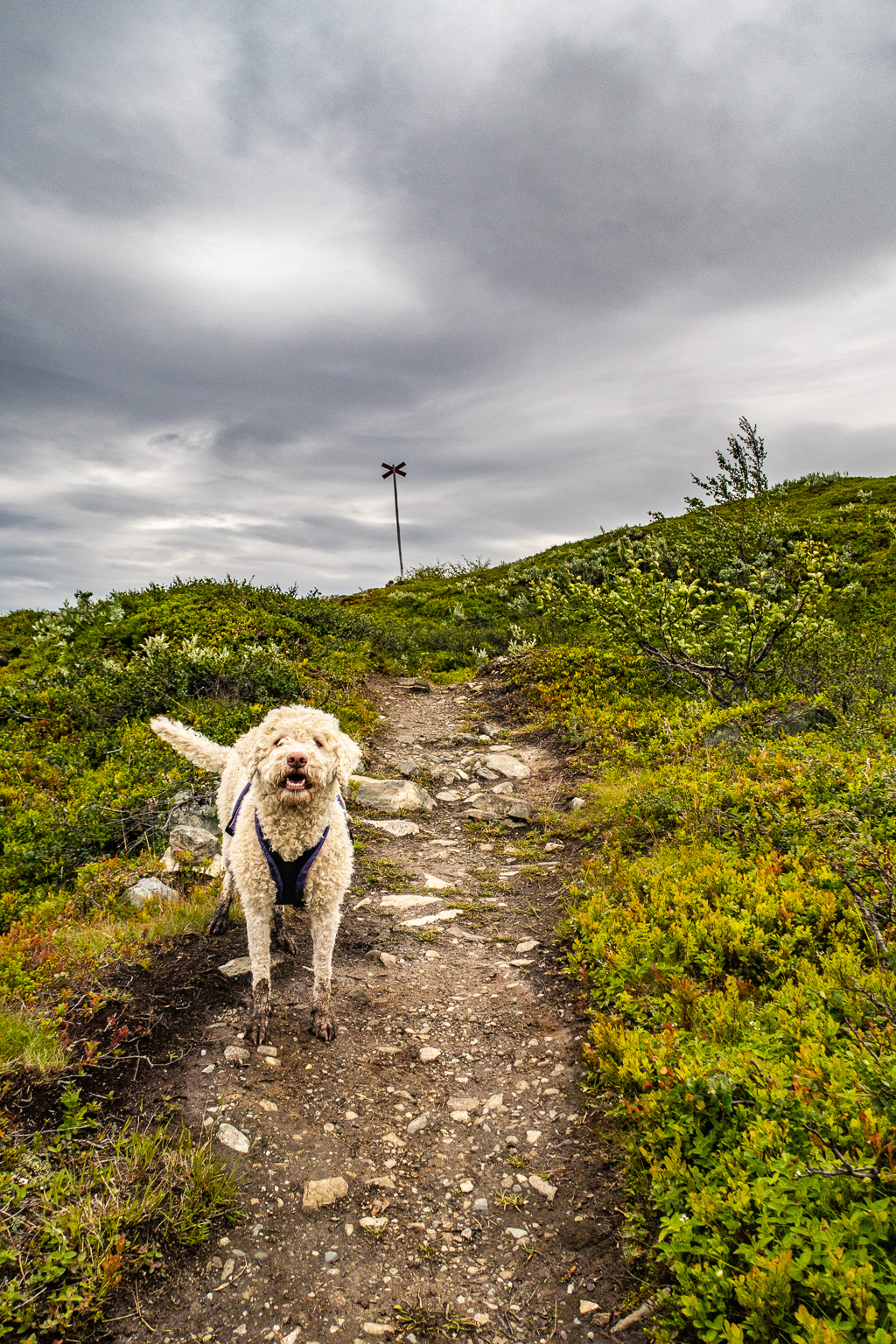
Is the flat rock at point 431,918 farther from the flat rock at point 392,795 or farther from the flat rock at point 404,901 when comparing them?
the flat rock at point 392,795

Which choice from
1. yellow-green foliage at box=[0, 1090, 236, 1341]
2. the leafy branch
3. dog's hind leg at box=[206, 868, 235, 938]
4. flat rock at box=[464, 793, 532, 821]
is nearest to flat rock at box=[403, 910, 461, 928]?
dog's hind leg at box=[206, 868, 235, 938]

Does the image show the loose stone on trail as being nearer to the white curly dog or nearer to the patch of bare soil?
the patch of bare soil

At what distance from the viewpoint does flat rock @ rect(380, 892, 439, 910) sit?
7316 mm

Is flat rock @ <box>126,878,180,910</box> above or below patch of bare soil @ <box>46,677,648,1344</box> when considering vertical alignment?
above

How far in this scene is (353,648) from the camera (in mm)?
17625

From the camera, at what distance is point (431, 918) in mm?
7062

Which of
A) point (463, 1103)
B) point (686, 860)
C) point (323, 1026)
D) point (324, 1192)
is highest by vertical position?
point (686, 860)

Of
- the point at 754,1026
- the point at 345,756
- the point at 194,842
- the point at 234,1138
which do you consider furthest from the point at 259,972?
the point at 754,1026

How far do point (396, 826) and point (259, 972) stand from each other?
4.71 m

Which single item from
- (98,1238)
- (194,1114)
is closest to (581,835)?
(194,1114)

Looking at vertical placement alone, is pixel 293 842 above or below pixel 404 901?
above

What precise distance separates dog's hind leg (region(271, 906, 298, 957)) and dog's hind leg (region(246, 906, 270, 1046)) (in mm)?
1122

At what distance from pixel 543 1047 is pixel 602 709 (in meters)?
8.19

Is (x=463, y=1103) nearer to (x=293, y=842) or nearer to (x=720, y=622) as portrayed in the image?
(x=293, y=842)
